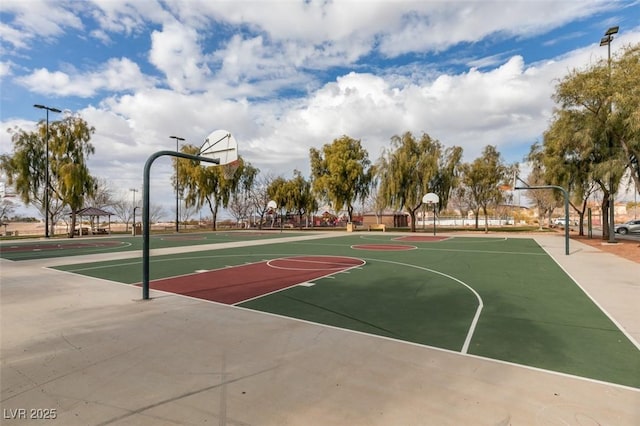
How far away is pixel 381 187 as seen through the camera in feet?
118

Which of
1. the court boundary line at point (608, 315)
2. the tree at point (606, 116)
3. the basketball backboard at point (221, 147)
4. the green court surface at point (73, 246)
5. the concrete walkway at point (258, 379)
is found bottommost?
the green court surface at point (73, 246)

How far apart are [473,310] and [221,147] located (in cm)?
679

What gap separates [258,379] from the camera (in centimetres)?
379

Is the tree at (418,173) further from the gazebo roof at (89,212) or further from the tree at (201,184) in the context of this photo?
the gazebo roof at (89,212)

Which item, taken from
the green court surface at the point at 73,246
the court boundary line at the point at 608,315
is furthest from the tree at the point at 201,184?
the court boundary line at the point at 608,315

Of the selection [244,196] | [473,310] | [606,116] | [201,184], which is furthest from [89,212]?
[606,116]

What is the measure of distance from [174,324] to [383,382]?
3764 mm

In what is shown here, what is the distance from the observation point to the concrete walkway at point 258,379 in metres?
3.11

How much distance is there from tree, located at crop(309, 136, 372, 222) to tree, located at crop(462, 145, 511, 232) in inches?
439

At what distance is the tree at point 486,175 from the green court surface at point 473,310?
23918 mm

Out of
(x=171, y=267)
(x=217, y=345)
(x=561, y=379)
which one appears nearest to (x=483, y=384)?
(x=561, y=379)

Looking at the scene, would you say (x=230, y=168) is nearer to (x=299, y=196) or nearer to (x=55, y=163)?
(x=55, y=163)

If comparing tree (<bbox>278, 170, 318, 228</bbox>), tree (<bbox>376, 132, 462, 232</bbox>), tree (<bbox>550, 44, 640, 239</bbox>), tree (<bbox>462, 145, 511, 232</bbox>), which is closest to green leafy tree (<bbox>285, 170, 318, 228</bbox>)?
tree (<bbox>278, 170, 318, 228</bbox>)

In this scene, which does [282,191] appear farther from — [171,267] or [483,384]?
[483,384]
